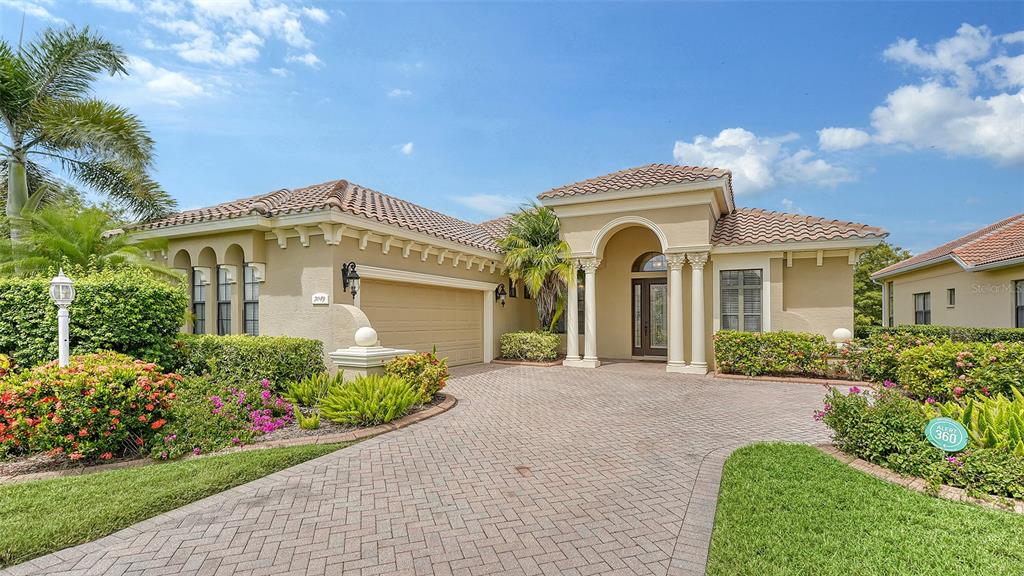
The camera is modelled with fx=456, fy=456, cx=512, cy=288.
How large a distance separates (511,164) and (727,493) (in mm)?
14385

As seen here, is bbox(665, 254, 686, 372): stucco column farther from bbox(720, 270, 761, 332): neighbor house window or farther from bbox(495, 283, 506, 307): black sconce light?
bbox(495, 283, 506, 307): black sconce light

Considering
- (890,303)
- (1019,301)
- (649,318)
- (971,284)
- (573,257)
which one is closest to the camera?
(1019,301)

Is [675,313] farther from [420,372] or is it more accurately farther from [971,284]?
A: [971,284]

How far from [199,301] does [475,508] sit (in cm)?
1089

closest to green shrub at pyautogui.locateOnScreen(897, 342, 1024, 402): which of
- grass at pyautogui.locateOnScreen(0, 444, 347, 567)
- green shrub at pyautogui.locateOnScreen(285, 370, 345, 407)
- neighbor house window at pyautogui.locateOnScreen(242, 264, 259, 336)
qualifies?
grass at pyautogui.locateOnScreen(0, 444, 347, 567)

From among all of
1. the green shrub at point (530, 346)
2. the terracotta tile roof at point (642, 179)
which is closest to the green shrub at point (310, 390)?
the green shrub at point (530, 346)

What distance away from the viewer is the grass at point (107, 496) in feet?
11.5

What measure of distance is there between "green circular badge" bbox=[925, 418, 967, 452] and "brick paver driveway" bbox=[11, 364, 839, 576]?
1.77 meters

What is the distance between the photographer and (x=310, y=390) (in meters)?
7.68

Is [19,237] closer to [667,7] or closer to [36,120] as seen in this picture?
[36,120]

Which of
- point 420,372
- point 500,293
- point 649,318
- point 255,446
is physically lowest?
point 255,446

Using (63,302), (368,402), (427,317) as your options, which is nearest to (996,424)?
(368,402)

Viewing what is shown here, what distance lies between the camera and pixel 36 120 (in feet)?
38.2

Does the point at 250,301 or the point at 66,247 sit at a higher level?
the point at 66,247
